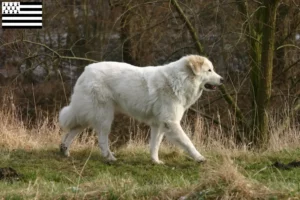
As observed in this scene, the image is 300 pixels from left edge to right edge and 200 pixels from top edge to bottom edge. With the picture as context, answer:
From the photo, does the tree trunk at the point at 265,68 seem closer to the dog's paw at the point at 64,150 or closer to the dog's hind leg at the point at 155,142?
the dog's hind leg at the point at 155,142

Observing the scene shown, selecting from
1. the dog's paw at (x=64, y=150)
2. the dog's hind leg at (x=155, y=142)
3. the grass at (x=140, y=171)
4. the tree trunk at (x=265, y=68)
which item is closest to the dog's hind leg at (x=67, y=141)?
the dog's paw at (x=64, y=150)

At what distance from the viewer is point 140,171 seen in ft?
19.8

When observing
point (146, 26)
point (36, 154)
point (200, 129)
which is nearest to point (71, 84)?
point (146, 26)

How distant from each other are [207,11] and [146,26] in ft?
4.77

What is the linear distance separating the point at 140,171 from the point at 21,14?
768cm

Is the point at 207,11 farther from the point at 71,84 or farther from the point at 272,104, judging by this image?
the point at 71,84

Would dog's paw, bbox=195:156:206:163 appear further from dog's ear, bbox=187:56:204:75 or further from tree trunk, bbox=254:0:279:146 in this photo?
tree trunk, bbox=254:0:279:146

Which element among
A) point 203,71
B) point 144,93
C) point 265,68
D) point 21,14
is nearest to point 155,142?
point 144,93

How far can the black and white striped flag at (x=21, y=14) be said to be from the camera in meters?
12.8

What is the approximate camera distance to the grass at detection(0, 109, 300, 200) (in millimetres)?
4227

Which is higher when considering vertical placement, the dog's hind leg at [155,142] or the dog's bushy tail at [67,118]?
the dog's bushy tail at [67,118]

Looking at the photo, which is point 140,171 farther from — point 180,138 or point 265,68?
point 265,68

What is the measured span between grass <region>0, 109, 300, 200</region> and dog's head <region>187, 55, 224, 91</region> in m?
0.95

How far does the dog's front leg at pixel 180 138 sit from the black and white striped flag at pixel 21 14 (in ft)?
23.0
